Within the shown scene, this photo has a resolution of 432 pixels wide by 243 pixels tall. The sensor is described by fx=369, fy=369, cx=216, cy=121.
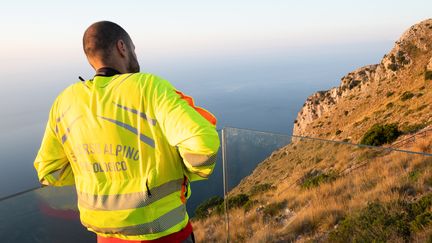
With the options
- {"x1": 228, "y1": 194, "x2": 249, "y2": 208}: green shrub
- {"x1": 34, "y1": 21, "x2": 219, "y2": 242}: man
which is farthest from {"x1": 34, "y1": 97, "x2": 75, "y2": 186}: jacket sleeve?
{"x1": 228, "y1": 194, "x2": 249, "y2": 208}: green shrub

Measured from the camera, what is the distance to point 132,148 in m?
1.65

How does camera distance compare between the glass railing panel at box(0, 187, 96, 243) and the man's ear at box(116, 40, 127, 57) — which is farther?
the glass railing panel at box(0, 187, 96, 243)

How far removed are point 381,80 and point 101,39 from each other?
49.3 meters

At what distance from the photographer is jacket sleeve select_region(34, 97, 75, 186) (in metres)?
1.96

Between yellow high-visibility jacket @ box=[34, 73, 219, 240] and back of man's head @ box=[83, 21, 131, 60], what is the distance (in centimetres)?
15

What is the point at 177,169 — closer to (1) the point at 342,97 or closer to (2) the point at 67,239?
(2) the point at 67,239

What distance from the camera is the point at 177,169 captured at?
5.68ft

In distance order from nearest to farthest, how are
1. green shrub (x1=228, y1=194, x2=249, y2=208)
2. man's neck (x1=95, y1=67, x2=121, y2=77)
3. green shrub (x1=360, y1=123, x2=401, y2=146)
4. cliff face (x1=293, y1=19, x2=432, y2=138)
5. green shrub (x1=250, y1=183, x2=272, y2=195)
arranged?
1. man's neck (x1=95, y1=67, x2=121, y2=77)
2. green shrub (x1=228, y1=194, x2=249, y2=208)
3. green shrub (x1=250, y1=183, x2=272, y2=195)
4. green shrub (x1=360, y1=123, x2=401, y2=146)
5. cliff face (x1=293, y1=19, x2=432, y2=138)

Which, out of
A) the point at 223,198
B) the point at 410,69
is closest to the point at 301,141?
the point at 223,198

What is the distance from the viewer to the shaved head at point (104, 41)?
180 cm

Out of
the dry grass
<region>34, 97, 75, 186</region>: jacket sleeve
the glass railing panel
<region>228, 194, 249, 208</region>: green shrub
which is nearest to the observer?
<region>34, 97, 75, 186</region>: jacket sleeve

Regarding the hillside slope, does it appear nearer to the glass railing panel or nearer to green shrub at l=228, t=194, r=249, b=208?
green shrub at l=228, t=194, r=249, b=208

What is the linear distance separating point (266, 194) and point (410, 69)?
4350 cm

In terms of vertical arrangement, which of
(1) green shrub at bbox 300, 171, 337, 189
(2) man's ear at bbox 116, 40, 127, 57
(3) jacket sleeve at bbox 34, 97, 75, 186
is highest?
(2) man's ear at bbox 116, 40, 127, 57
